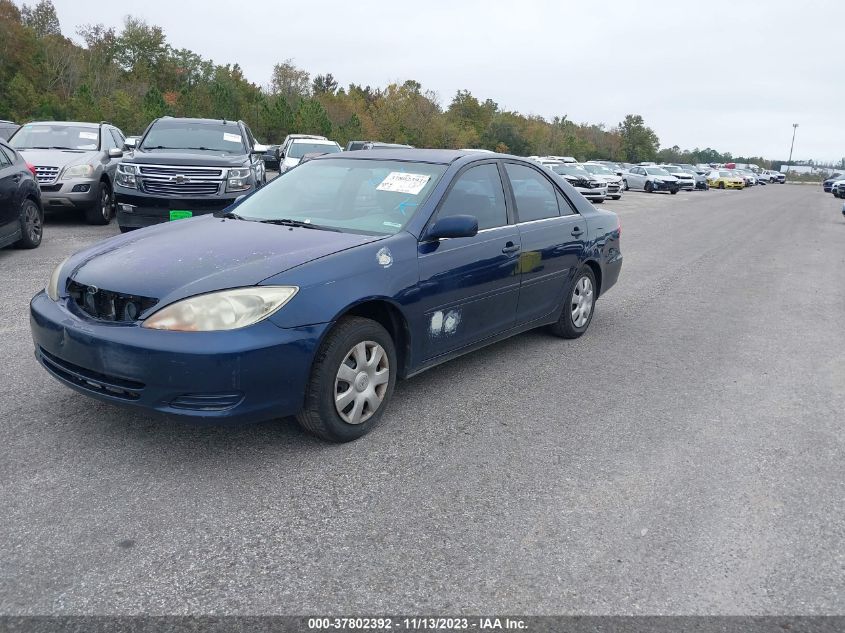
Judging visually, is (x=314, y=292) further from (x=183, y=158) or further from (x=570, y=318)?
(x=183, y=158)

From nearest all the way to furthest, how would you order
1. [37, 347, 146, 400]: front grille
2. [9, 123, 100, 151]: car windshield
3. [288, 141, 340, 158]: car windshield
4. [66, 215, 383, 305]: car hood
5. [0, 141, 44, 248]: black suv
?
[37, 347, 146, 400]: front grille
[66, 215, 383, 305]: car hood
[0, 141, 44, 248]: black suv
[9, 123, 100, 151]: car windshield
[288, 141, 340, 158]: car windshield

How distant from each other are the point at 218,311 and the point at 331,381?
667mm

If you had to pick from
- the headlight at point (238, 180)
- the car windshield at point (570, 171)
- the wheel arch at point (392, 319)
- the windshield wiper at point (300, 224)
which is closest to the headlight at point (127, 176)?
the headlight at point (238, 180)

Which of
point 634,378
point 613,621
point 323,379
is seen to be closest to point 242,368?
point 323,379

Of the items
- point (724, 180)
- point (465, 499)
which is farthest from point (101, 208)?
point (724, 180)

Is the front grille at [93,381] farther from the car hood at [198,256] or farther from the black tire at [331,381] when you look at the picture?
the black tire at [331,381]

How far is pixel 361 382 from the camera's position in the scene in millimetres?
3836

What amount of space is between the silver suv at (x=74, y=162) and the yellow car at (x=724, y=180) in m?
51.2

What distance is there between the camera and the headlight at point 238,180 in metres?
10.0

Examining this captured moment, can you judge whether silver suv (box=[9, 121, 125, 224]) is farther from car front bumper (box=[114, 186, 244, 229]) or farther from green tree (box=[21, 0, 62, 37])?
green tree (box=[21, 0, 62, 37])

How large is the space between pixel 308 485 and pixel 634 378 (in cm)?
278

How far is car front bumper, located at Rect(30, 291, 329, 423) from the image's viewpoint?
10.6ft

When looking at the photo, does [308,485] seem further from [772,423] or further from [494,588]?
[772,423]

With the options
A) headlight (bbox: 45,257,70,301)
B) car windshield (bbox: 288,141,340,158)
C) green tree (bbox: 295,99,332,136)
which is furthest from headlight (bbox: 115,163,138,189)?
green tree (bbox: 295,99,332,136)
